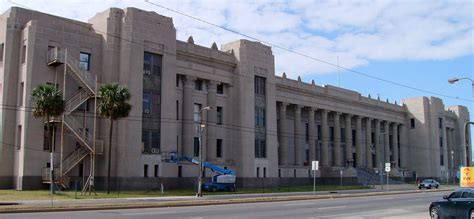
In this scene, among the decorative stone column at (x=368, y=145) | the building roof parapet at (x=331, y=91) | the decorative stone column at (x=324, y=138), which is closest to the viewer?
the building roof parapet at (x=331, y=91)

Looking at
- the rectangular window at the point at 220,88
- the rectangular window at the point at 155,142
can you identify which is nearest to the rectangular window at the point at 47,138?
the rectangular window at the point at 155,142

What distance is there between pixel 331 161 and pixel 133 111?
48.6 meters

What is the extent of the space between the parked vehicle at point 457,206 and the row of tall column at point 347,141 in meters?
52.3

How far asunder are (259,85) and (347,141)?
31.0 m

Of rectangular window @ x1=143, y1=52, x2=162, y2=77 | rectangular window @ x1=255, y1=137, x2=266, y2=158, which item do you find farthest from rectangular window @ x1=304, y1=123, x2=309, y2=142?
rectangular window @ x1=143, y1=52, x2=162, y2=77

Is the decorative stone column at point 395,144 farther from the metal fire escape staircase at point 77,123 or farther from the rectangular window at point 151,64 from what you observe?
the metal fire escape staircase at point 77,123

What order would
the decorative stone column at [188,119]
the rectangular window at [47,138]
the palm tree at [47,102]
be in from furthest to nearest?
the decorative stone column at [188,119] < the rectangular window at [47,138] < the palm tree at [47,102]

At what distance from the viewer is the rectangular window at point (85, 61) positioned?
180 feet

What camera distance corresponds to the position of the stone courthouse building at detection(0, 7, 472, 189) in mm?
51219

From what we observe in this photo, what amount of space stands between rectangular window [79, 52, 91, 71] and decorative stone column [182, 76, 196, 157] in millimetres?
13227

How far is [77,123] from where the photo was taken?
174ft

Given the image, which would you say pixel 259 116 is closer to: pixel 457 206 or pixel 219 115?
pixel 219 115

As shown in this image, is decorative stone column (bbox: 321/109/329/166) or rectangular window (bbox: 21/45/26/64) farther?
decorative stone column (bbox: 321/109/329/166)

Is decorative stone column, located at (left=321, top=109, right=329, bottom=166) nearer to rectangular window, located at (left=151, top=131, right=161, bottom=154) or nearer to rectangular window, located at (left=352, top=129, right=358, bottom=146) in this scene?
rectangular window, located at (left=352, top=129, right=358, bottom=146)
